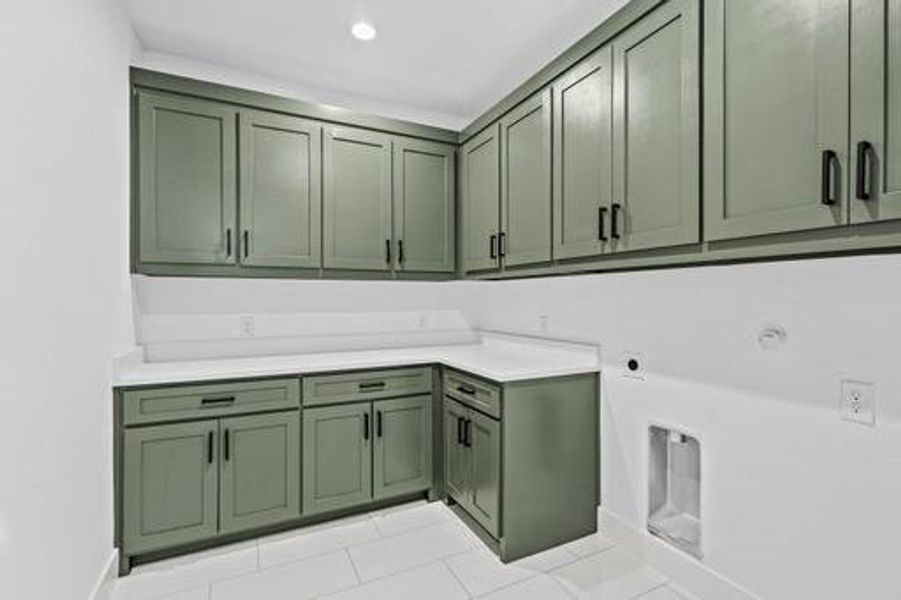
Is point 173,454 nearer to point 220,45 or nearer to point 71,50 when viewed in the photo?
point 71,50

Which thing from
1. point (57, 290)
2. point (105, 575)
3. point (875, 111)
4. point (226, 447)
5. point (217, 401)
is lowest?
point (105, 575)

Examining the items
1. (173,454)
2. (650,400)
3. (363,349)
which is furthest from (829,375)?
(173,454)

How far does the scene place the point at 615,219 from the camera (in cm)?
183

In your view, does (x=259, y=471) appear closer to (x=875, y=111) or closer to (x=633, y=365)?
(x=633, y=365)

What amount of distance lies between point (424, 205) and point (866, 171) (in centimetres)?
229

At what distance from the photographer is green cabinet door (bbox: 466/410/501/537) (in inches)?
84.0

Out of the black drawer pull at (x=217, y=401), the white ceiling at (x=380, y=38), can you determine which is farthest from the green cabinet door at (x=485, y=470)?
the white ceiling at (x=380, y=38)

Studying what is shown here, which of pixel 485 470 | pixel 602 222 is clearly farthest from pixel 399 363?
pixel 602 222

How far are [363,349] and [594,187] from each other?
190 centimetres

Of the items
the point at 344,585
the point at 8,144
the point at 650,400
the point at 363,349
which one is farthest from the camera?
the point at 363,349

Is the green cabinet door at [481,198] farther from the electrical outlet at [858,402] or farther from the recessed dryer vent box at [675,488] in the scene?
the electrical outlet at [858,402]

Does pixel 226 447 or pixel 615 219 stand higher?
pixel 615 219

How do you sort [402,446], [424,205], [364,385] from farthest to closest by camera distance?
1. [424,205]
2. [402,446]
3. [364,385]

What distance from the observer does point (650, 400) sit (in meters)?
2.06
